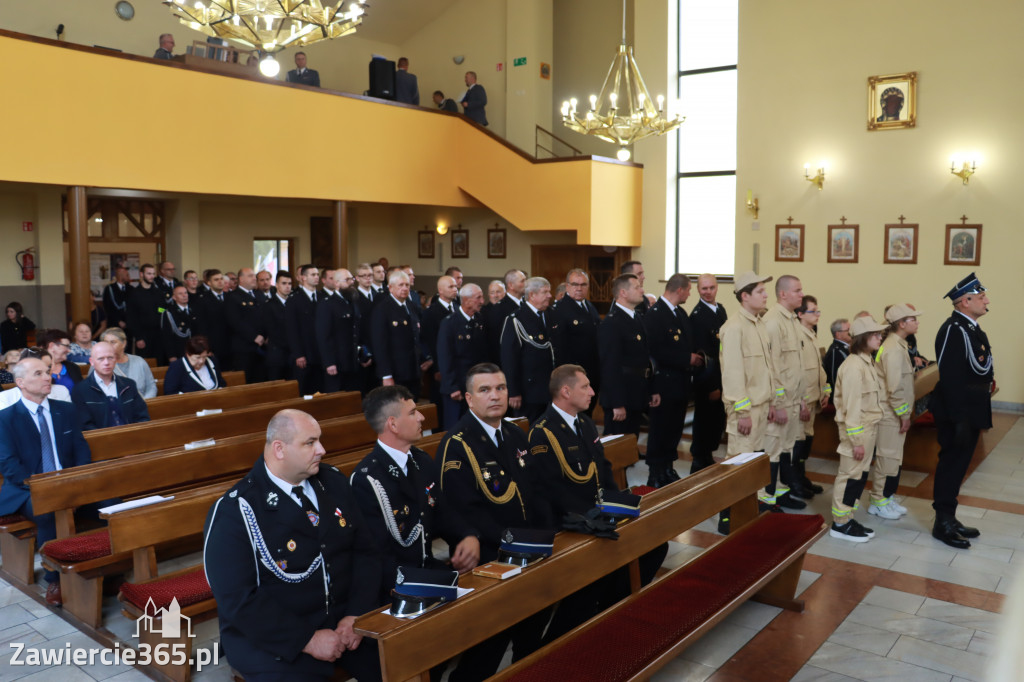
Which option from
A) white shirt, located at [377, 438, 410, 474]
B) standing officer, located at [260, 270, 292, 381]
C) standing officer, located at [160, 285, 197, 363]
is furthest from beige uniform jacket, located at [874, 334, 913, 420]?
standing officer, located at [160, 285, 197, 363]

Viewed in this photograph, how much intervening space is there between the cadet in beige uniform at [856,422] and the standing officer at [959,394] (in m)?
0.36

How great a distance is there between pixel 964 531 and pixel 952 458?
0.51 m

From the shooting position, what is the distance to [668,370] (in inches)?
242

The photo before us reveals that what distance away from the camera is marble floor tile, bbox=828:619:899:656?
12.2ft

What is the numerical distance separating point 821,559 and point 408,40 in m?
13.4

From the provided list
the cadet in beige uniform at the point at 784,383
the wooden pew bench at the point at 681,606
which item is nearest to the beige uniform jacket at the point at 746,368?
the cadet in beige uniform at the point at 784,383

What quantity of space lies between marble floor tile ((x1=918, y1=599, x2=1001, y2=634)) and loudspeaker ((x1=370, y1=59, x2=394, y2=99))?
Answer: 32.9ft

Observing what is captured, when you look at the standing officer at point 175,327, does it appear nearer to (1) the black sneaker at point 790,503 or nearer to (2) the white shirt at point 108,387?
(2) the white shirt at point 108,387

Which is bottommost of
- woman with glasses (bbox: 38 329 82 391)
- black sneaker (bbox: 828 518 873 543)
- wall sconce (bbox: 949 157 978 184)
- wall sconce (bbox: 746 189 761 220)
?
black sneaker (bbox: 828 518 873 543)

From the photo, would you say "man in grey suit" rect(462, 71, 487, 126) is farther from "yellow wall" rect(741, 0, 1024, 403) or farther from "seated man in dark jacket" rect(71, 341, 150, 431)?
"seated man in dark jacket" rect(71, 341, 150, 431)

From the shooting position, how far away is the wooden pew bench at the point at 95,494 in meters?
3.83

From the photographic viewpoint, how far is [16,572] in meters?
A: 4.50

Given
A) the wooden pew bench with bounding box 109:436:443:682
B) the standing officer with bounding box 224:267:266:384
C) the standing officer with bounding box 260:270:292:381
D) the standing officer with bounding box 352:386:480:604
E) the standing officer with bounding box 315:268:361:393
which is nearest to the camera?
the standing officer with bounding box 352:386:480:604

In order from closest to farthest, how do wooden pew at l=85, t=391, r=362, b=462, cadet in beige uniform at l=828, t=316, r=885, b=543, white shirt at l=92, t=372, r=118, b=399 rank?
wooden pew at l=85, t=391, r=362, b=462
white shirt at l=92, t=372, r=118, b=399
cadet in beige uniform at l=828, t=316, r=885, b=543
